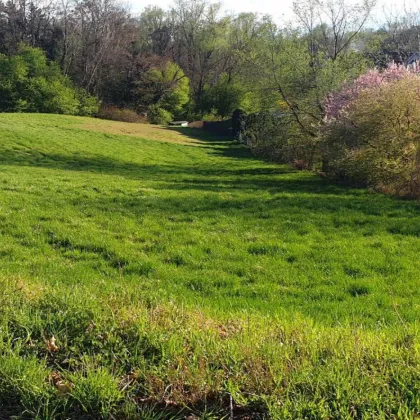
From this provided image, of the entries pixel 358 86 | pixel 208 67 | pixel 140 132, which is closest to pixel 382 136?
pixel 358 86

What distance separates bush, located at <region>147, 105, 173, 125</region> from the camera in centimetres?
5868

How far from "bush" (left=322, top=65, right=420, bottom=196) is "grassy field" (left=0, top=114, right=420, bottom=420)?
4.50ft

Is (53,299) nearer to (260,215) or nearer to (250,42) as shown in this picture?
(260,215)

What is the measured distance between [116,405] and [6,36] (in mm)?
68089

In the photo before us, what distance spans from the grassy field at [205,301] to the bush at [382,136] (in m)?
1.37

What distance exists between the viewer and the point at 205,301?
6137mm

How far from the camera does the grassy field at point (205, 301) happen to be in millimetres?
2812

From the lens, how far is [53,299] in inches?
164

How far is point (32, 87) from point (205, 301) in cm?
5099

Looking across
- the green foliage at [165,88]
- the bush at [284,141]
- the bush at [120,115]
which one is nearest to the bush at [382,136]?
the bush at [284,141]

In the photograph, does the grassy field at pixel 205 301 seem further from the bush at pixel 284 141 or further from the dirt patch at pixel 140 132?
the dirt patch at pixel 140 132

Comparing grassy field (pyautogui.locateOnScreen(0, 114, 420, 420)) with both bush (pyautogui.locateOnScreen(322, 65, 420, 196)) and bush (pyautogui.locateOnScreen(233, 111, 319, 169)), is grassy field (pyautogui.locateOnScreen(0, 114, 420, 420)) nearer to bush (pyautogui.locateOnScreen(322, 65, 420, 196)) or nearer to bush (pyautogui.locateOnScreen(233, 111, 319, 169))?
bush (pyautogui.locateOnScreen(322, 65, 420, 196))

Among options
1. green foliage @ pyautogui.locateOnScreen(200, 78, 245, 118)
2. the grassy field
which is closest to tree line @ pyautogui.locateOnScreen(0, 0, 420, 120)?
green foliage @ pyautogui.locateOnScreen(200, 78, 245, 118)

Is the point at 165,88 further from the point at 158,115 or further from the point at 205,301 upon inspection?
the point at 205,301
